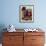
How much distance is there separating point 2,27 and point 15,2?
881 millimetres

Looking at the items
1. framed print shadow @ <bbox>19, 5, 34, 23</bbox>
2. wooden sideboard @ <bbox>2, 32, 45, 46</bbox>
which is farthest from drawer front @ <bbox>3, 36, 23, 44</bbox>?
framed print shadow @ <bbox>19, 5, 34, 23</bbox>

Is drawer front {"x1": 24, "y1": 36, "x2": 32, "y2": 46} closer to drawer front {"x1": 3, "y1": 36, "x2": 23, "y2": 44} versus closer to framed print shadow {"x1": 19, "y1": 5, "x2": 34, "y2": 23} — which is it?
drawer front {"x1": 3, "y1": 36, "x2": 23, "y2": 44}

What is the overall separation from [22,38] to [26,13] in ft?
2.90

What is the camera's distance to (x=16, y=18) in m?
4.37

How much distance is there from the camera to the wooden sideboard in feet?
12.8

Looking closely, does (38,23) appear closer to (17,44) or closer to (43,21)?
(43,21)

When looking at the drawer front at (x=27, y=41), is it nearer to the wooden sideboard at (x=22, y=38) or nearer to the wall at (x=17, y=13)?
the wooden sideboard at (x=22, y=38)

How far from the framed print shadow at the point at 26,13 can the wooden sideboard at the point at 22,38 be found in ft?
2.00

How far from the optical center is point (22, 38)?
390 cm

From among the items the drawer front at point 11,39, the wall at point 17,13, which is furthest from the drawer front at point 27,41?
the wall at point 17,13

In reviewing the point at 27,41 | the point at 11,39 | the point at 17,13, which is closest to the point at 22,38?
the point at 27,41

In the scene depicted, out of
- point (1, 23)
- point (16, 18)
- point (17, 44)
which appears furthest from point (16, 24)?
point (17, 44)

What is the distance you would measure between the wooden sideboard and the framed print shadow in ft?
2.00

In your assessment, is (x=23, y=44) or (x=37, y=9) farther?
(x=37, y=9)
